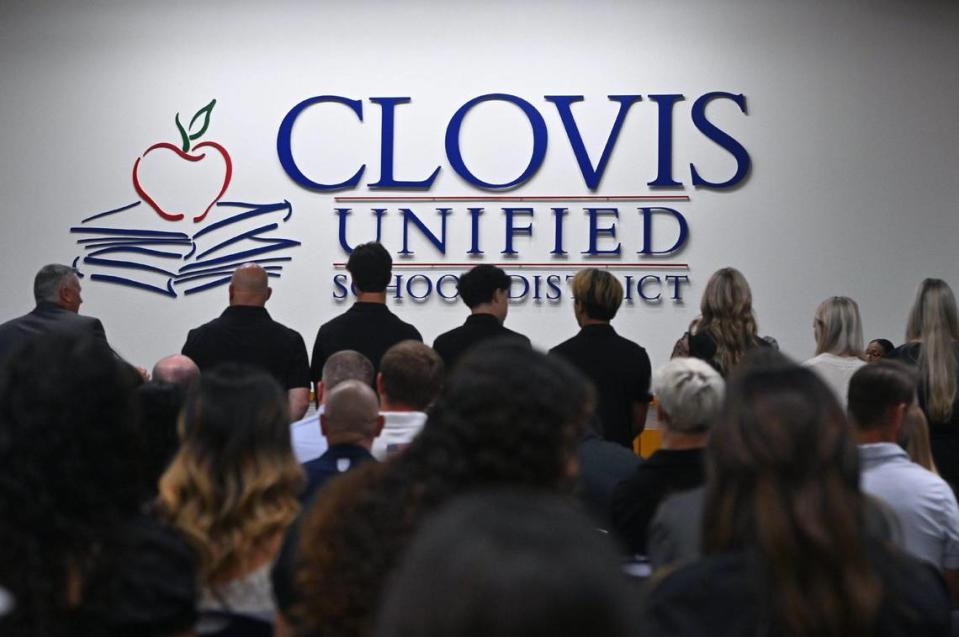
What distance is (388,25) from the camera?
791 centimetres

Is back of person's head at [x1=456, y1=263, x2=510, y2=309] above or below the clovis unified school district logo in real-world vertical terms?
below

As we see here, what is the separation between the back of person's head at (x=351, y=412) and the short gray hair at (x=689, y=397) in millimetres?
730

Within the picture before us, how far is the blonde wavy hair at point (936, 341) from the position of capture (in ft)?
15.6

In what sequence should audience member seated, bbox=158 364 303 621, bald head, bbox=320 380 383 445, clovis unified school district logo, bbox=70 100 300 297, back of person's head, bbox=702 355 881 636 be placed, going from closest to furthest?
back of person's head, bbox=702 355 881 636
audience member seated, bbox=158 364 303 621
bald head, bbox=320 380 383 445
clovis unified school district logo, bbox=70 100 300 297

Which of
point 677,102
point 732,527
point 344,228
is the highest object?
point 677,102

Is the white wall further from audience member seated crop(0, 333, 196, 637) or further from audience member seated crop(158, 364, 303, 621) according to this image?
audience member seated crop(0, 333, 196, 637)

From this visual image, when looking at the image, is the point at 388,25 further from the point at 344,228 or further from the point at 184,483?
the point at 184,483

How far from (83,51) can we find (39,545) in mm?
7023

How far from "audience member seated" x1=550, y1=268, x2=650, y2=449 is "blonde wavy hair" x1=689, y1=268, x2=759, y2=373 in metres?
0.30

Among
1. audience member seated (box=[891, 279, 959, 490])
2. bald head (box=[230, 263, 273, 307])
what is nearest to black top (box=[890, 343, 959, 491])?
audience member seated (box=[891, 279, 959, 490])

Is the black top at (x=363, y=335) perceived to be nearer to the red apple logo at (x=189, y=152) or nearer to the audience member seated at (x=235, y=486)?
the audience member seated at (x=235, y=486)

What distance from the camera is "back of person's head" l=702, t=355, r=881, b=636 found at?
1731mm

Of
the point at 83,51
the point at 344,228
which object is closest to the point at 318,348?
the point at 344,228

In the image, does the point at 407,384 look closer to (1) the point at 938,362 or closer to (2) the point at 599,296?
(2) the point at 599,296
